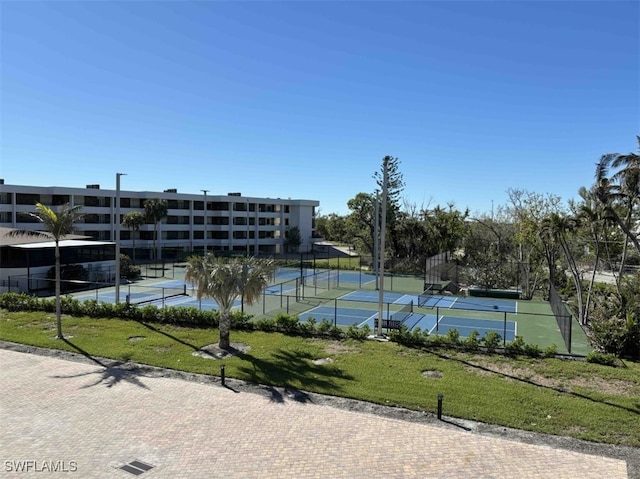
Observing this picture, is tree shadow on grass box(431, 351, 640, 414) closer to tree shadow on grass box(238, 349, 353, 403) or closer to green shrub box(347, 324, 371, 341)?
green shrub box(347, 324, 371, 341)

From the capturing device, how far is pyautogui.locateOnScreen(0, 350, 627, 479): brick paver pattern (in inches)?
387

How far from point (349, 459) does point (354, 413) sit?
106 inches

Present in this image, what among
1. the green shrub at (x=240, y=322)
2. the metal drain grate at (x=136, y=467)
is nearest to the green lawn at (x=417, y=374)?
the green shrub at (x=240, y=322)

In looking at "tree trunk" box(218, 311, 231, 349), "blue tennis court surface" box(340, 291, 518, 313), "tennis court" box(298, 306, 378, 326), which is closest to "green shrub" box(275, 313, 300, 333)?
"tree trunk" box(218, 311, 231, 349)

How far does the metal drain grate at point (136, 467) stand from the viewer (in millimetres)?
9723

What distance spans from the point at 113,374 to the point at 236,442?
7.39m

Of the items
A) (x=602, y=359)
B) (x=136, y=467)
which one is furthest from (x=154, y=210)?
(x=136, y=467)

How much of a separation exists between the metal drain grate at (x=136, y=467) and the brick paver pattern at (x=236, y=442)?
0.13 metres

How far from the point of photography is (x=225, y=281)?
61.3 feet

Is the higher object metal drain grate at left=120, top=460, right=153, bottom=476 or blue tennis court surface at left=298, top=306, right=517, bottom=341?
metal drain grate at left=120, top=460, right=153, bottom=476

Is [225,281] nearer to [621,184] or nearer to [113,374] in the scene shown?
[113,374]

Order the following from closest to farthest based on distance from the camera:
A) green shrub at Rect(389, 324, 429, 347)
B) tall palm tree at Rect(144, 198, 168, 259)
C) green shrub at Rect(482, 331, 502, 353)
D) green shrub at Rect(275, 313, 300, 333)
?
green shrub at Rect(482, 331, 502, 353) → green shrub at Rect(389, 324, 429, 347) → green shrub at Rect(275, 313, 300, 333) → tall palm tree at Rect(144, 198, 168, 259)

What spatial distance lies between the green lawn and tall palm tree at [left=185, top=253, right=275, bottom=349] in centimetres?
207

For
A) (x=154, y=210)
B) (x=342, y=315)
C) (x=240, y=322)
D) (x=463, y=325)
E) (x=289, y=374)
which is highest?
(x=154, y=210)
